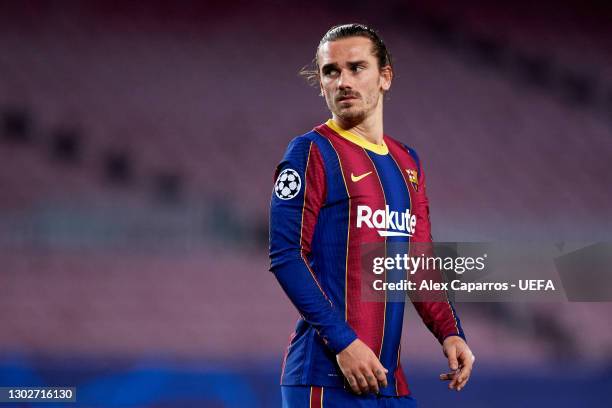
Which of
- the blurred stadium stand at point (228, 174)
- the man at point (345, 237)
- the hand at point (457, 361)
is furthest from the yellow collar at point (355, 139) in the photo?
the blurred stadium stand at point (228, 174)

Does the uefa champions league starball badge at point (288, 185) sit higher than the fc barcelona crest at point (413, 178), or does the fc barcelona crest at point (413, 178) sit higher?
the fc barcelona crest at point (413, 178)

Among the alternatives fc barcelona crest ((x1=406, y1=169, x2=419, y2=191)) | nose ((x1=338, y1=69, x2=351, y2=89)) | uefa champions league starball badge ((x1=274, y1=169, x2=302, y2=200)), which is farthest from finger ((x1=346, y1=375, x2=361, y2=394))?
nose ((x1=338, y1=69, x2=351, y2=89))

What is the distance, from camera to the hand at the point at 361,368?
1616mm

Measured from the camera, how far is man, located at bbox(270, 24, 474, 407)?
167cm

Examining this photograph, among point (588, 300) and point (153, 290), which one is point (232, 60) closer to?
point (153, 290)

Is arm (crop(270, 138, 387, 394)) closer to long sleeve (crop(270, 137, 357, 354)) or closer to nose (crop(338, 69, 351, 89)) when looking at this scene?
long sleeve (crop(270, 137, 357, 354))

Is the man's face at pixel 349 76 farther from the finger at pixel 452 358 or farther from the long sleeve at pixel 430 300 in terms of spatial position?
the finger at pixel 452 358

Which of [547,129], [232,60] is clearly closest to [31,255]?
[232,60]

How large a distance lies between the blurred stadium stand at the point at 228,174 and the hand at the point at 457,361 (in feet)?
7.11

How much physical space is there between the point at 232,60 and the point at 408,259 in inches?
106

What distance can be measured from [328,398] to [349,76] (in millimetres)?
707

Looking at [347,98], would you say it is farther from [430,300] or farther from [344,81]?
[430,300]

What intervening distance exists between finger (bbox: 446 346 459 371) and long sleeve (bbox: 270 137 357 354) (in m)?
0.30

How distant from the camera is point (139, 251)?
4.17m
